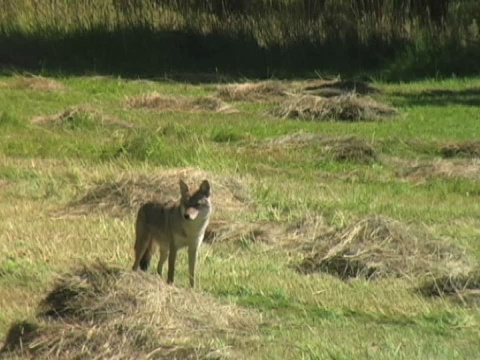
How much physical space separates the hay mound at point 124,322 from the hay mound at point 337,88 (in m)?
13.3

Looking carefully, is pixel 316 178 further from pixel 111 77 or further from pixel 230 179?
pixel 111 77

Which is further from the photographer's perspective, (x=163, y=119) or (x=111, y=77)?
(x=111, y=77)

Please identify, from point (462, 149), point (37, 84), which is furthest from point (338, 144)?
point (37, 84)

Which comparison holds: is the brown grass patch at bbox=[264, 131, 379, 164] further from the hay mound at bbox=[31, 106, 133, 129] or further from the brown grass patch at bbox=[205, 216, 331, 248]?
the brown grass patch at bbox=[205, 216, 331, 248]

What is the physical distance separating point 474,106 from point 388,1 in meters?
8.28

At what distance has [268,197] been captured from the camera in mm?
13461

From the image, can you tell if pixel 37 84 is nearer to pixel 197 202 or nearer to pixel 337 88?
pixel 337 88

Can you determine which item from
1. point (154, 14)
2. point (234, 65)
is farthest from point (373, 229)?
point (154, 14)

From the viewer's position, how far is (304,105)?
66.8 ft

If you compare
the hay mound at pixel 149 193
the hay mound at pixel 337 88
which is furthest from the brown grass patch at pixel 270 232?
the hay mound at pixel 337 88

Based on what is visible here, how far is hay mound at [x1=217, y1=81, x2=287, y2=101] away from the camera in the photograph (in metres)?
22.3

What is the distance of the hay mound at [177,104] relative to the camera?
20859mm

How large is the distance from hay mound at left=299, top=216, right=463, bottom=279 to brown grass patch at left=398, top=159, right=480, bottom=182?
4208 mm

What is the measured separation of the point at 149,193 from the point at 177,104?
8.53 meters
